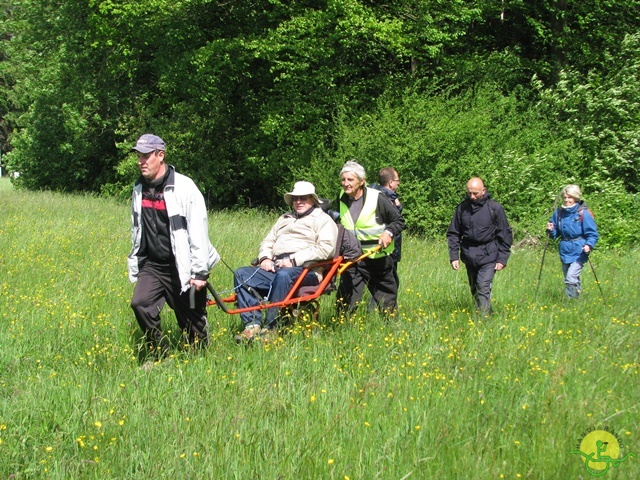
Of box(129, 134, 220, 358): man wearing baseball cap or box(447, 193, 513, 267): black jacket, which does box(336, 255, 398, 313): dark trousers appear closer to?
box(447, 193, 513, 267): black jacket

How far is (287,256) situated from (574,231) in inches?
161

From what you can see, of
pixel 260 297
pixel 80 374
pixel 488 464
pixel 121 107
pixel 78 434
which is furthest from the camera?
pixel 121 107

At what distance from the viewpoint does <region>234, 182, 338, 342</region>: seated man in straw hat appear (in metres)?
6.79

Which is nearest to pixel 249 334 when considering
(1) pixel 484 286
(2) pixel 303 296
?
(2) pixel 303 296

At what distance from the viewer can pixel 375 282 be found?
799 cm

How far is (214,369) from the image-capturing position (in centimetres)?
578

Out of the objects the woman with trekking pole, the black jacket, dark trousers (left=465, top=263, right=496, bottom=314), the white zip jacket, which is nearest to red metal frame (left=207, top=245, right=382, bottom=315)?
the white zip jacket

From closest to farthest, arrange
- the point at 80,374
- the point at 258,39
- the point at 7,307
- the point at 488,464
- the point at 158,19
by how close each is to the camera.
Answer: the point at 488,464, the point at 80,374, the point at 7,307, the point at 258,39, the point at 158,19

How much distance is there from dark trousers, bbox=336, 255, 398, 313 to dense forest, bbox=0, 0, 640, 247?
9.06 metres

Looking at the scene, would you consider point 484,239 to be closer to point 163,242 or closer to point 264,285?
point 264,285

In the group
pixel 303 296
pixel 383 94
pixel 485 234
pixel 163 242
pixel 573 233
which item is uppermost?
pixel 383 94

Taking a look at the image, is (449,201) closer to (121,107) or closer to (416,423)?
(416,423)

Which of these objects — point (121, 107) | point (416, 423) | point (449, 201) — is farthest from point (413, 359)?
point (121, 107)

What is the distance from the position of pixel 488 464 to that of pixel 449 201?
43.2ft
